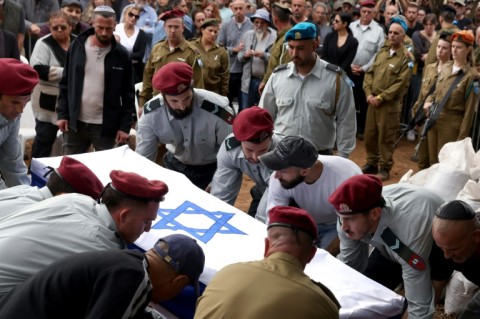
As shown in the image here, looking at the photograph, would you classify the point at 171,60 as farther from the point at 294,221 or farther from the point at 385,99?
the point at 294,221

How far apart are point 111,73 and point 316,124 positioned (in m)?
1.68

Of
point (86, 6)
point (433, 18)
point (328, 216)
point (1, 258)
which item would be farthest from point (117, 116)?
point (433, 18)

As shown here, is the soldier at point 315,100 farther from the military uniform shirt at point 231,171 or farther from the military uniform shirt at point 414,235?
the military uniform shirt at point 414,235

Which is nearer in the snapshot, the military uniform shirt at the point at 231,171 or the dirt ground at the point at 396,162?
the military uniform shirt at the point at 231,171

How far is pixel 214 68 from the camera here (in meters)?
Result: 7.83

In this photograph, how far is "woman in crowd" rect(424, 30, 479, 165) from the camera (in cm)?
707

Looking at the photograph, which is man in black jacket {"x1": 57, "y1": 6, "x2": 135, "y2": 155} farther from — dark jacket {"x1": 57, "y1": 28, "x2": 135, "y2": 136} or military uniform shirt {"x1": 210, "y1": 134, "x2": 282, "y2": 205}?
military uniform shirt {"x1": 210, "y1": 134, "x2": 282, "y2": 205}

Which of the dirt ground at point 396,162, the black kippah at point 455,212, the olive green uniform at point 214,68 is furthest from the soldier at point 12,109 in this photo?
the olive green uniform at point 214,68

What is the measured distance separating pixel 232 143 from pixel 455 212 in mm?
1657

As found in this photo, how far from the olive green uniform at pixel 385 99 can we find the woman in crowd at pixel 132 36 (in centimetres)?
271

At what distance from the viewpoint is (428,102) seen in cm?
733

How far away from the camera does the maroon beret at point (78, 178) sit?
3.90 metres

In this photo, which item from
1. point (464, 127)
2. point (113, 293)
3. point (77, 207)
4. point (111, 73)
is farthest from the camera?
point (464, 127)

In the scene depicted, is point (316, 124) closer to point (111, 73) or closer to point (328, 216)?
point (328, 216)
